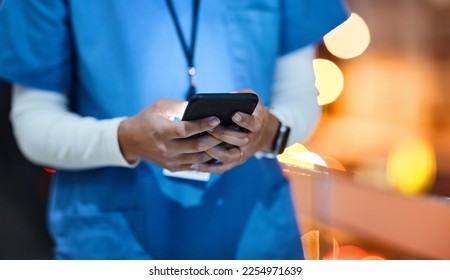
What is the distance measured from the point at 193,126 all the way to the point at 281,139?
0.17 meters

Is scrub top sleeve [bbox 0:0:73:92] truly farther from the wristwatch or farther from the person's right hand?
the wristwatch

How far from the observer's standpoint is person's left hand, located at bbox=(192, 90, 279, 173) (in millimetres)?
630

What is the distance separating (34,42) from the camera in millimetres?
681

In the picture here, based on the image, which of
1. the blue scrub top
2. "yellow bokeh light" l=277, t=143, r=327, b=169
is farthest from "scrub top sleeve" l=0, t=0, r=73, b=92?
"yellow bokeh light" l=277, t=143, r=327, b=169

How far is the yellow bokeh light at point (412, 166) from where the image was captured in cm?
104

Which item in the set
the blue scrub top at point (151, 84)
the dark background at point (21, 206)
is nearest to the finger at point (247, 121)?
the blue scrub top at point (151, 84)

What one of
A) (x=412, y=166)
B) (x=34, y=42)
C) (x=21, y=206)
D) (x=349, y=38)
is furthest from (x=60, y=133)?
(x=412, y=166)

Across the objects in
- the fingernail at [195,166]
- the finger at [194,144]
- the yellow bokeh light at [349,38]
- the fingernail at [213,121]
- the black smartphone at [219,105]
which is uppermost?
the yellow bokeh light at [349,38]

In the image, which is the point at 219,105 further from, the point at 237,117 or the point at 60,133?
the point at 60,133

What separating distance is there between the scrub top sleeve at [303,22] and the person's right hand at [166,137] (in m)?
0.22

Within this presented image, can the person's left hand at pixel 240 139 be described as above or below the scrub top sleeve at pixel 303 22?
below

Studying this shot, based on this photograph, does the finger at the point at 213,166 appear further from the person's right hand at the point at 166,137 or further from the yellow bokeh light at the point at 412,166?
the yellow bokeh light at the point at 412,166

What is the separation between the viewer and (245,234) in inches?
30.4
